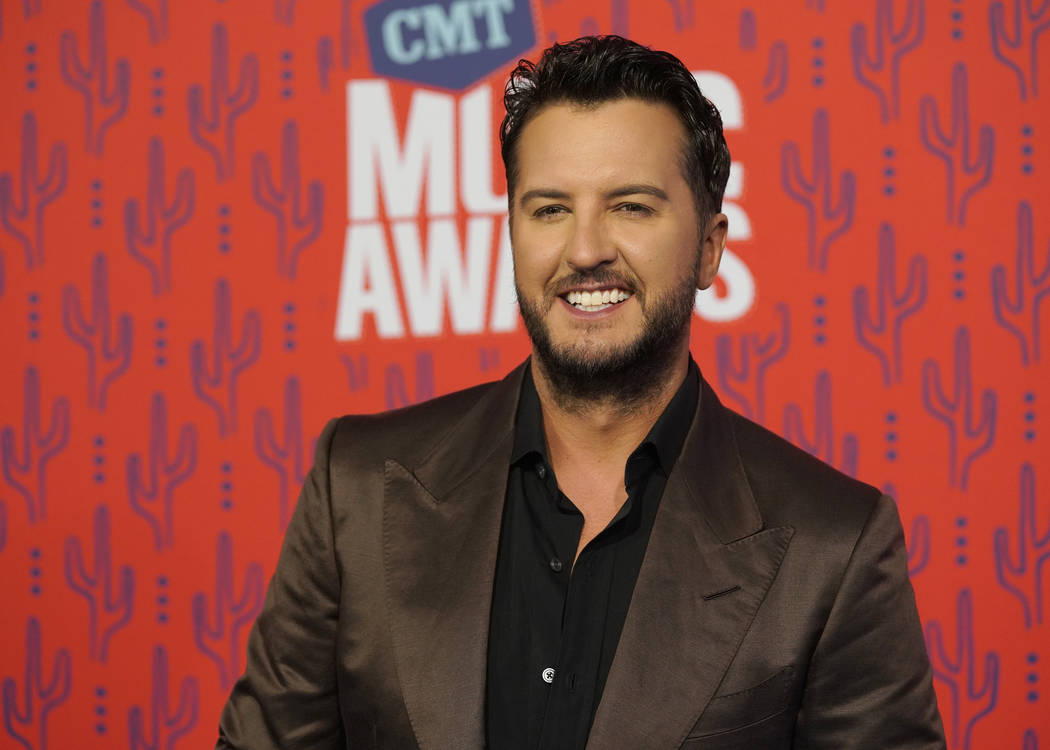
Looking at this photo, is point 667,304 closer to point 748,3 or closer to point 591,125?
point 591,125

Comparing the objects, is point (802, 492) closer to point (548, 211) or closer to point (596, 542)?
point (596, 542)

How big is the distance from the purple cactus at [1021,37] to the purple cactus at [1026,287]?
0.28 metres

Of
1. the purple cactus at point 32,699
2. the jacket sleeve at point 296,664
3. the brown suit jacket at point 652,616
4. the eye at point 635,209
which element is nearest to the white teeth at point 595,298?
the eye at point 635,209

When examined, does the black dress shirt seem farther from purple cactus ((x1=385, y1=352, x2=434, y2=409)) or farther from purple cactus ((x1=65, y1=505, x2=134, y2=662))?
purple cactus ((x1=65, y1=505, x2=134, y2=662))

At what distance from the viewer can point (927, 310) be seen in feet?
8.48

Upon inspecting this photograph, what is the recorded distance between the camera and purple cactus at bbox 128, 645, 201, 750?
277cm

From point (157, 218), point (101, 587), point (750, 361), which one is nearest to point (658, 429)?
point (750, 361)

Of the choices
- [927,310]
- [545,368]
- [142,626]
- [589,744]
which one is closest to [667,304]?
[545,368]

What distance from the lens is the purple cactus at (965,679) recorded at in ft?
8.47

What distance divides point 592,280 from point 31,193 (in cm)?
187

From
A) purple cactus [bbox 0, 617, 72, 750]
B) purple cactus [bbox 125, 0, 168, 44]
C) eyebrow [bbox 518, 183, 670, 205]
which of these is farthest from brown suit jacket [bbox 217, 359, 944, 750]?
purple cactus [bbox 125, 0, 168, 44]

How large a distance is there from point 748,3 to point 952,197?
63 centimetres

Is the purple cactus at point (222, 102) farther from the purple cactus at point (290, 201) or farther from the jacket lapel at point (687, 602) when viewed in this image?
the jacket lapel at point (687, 602)

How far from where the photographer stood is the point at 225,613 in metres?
2.77
